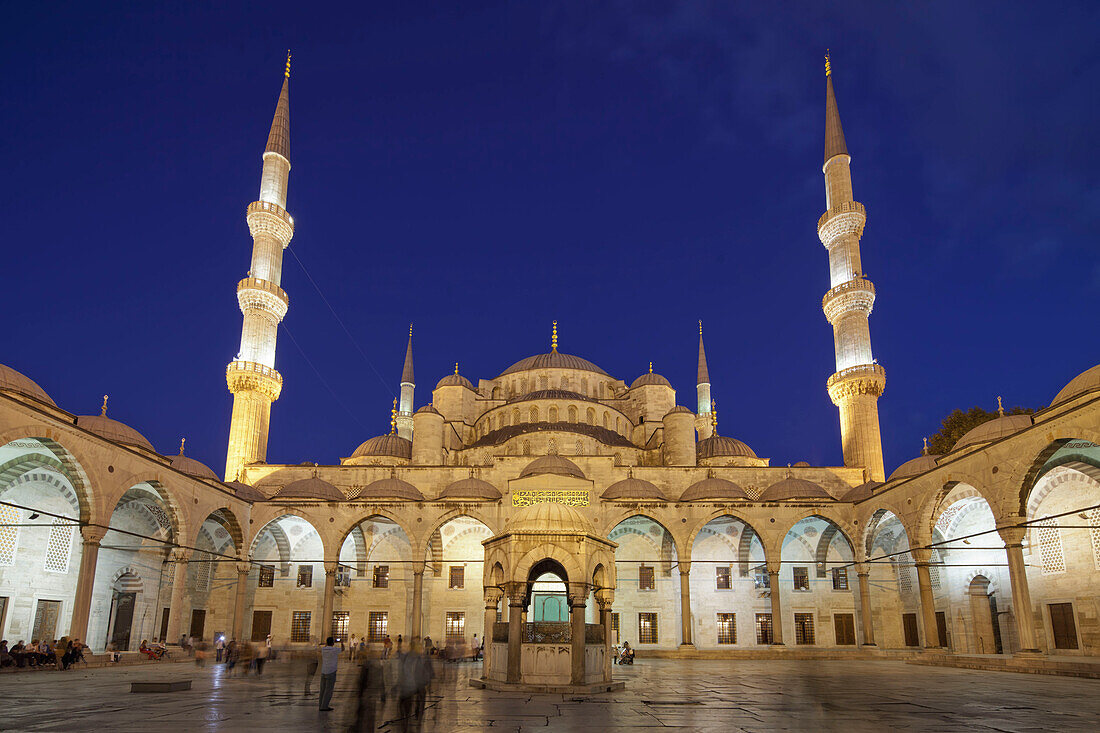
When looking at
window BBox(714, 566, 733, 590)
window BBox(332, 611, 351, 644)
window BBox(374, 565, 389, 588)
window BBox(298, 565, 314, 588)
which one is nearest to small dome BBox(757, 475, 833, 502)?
window BBox(714, 566, 733, 590)

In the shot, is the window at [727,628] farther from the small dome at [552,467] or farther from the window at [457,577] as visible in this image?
the window at [457,577]

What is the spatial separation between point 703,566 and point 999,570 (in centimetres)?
913

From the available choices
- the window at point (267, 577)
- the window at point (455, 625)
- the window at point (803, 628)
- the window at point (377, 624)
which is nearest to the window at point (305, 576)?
the window at point (267, 577)

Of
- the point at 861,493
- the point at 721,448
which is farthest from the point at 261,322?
the point at 861,493

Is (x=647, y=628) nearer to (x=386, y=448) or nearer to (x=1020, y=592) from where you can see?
(x=1020, y=592)

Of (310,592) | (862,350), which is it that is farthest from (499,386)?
(862,350)

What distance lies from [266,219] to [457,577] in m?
16.9

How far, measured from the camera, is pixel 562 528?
1153 centimetres

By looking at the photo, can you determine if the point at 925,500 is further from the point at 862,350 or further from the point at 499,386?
the point at 499,386

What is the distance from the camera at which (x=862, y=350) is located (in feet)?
96.2

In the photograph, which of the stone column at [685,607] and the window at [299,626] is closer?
the stone column at [685,607]

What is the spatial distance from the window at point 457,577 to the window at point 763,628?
10.4 m

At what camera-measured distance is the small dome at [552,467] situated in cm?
2558

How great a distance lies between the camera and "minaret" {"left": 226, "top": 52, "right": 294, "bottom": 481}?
28.7 meters
